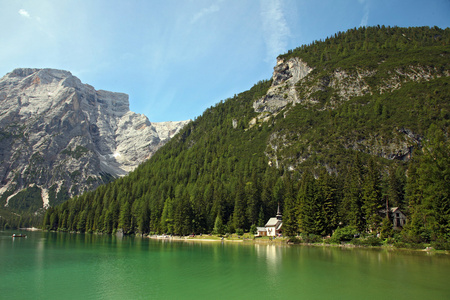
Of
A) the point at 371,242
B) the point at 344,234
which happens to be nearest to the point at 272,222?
the point at 344,234

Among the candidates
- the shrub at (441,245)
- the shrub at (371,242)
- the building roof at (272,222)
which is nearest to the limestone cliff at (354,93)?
the building roof at (272,222)

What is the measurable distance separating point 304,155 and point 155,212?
70.3 meters

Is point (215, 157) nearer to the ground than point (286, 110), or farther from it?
nearer to the ground

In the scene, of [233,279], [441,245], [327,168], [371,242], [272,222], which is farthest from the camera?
[327,168]

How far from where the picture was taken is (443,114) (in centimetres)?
12250

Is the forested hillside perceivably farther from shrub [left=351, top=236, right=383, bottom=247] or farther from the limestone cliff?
shrub [left=351, top=236, right=383, bottom=247]

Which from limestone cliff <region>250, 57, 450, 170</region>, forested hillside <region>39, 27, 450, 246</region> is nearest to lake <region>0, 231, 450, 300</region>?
forested hillside <region>39, 27, 450, 246</region>

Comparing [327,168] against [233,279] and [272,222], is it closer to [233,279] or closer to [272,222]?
[272,222]

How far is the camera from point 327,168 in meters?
129

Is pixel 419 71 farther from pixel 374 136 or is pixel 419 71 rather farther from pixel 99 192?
pixel 99 192

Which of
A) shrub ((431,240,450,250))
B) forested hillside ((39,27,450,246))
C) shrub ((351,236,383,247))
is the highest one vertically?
forested hillside ((39,27,450,246))

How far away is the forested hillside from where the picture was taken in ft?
230

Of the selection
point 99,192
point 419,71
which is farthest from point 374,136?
point 99,192

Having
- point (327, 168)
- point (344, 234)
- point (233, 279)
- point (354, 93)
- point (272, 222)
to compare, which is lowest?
point (233, 279)
